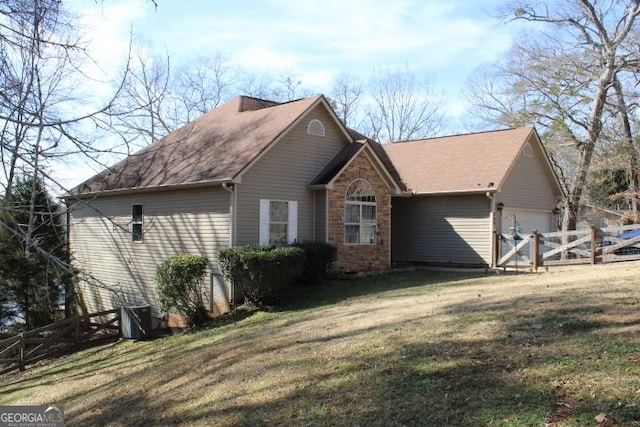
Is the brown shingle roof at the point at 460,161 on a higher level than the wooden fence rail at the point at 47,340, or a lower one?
higher

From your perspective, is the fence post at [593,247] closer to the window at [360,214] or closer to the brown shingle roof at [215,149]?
Result: the window at [360,214]

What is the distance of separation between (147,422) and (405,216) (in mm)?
15375

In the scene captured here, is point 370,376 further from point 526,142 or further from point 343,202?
point 526,142

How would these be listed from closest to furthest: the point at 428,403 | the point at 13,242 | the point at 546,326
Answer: the point at 428,403 < the point at 546,326 < the point at 13,242

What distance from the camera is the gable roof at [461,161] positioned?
1928 centimetres

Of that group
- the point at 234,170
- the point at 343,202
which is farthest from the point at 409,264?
the point at 234,170

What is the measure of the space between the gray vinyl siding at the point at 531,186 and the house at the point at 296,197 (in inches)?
2.1

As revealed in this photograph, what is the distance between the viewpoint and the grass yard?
519 cm

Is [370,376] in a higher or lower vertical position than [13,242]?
lower

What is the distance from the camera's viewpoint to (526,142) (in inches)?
811

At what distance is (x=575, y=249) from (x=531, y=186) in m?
4.63

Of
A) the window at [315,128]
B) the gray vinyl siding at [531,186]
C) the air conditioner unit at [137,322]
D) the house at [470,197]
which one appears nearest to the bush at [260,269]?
the air conditioner unit at [137,322]

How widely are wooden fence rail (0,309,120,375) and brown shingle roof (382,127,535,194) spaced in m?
11.2

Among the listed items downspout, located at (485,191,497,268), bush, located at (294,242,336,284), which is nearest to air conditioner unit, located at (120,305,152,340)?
bush, located at (294,242,336,284)
